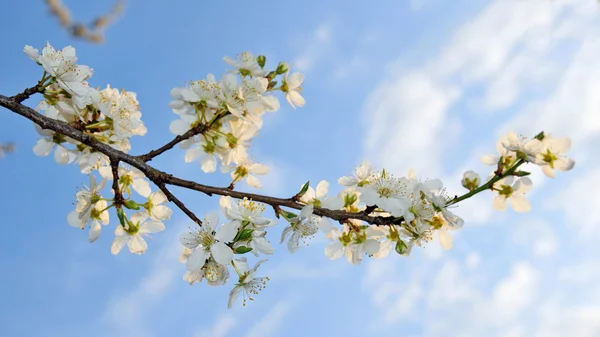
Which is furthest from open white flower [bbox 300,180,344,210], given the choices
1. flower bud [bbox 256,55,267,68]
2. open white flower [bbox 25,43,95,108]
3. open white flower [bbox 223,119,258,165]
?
open white flower [bbox 25,43,95,108]

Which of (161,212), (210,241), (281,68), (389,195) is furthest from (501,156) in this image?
(161,212)

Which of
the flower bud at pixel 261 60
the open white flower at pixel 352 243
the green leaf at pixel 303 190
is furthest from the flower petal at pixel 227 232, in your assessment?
the flower bud at pixel 261 60

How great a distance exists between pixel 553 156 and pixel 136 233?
2095 millimetres

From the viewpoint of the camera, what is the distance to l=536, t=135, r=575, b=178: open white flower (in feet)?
8.20

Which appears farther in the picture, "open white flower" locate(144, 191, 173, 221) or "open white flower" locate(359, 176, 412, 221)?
"open white flower" locate(144, 191, 173, 221)

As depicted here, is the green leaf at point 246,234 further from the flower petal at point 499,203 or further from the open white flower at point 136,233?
the flower petal at point 499,203

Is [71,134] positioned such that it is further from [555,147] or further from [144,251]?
[555,147]

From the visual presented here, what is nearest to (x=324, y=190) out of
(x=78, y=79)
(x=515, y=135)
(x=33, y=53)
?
(x=515, y=135)

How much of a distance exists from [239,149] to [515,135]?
4.46 feet

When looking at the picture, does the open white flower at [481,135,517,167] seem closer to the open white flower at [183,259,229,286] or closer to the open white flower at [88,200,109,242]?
the open white flower at [183,259,229,286]

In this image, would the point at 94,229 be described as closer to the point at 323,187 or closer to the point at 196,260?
the point at 196,260

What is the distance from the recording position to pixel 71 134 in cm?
262

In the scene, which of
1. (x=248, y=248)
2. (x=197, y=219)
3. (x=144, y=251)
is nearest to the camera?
(x=248, y=248)

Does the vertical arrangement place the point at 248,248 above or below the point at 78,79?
below
